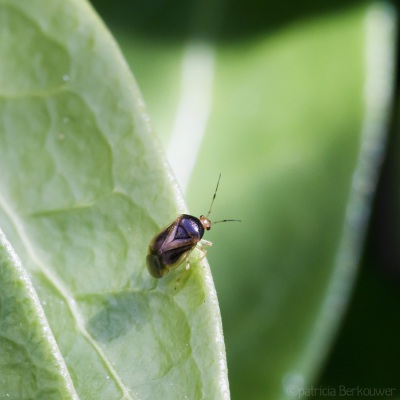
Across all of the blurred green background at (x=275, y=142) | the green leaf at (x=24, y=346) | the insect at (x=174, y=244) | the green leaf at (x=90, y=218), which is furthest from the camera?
the blurred green background at (x=275, y=142)

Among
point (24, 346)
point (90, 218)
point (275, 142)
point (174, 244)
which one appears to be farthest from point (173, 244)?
point (275, 142)

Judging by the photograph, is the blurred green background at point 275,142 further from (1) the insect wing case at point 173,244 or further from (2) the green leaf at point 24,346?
(2) the green leaf at point 24,346

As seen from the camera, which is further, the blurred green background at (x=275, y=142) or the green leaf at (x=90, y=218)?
the blurred green background at (x=275, y=142)

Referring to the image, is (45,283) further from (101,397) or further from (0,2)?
(0,2)

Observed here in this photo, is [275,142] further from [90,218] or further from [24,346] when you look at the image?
[24,346]

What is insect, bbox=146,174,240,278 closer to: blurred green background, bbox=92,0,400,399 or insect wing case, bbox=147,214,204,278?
insect wing case, bbox=147,214,204,278

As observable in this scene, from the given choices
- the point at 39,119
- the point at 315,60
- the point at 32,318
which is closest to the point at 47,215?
the point at 39,119

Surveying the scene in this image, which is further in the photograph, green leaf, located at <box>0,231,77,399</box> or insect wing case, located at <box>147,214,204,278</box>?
insect wing case, located at <box>147,214,204,278</box>

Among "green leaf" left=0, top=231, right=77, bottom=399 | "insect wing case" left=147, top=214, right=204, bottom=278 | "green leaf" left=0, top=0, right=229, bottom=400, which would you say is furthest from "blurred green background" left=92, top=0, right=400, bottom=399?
"green leaf" left=0, top=231, right=77, bottom=399

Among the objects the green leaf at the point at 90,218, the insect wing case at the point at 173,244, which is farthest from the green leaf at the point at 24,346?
the insect wing case at the point at 173,244
